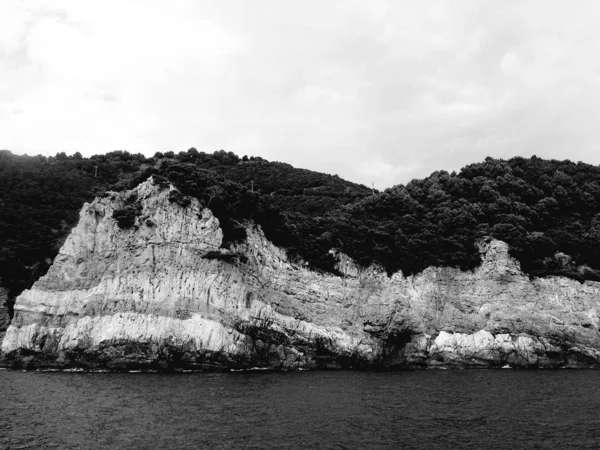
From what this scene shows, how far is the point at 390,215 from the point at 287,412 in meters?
45.6

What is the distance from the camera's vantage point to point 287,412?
2517 cm

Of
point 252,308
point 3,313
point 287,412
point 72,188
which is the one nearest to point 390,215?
point 252,308

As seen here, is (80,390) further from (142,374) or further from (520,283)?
(520,283)

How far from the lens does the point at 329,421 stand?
78.0 ft

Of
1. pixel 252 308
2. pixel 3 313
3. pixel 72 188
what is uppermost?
pixel 72 188

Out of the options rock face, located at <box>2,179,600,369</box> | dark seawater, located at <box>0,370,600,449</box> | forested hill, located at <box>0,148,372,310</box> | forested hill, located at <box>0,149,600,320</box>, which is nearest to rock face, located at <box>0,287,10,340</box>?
forested hill, located at <box>0,148,372,310</box>

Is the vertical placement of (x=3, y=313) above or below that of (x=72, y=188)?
below

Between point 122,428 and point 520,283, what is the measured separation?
43.2 metres

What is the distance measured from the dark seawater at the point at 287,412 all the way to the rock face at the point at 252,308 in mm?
3751

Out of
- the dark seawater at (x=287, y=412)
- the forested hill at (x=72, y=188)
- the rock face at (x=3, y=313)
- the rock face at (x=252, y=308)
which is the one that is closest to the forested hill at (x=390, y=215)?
the forested hill at (x=72, y=188)

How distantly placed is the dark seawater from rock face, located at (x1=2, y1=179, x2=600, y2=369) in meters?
3.75

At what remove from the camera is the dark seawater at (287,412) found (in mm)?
20219

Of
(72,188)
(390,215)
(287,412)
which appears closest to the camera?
(287,412)

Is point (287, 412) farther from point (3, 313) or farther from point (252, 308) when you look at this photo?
point (3, 313)
